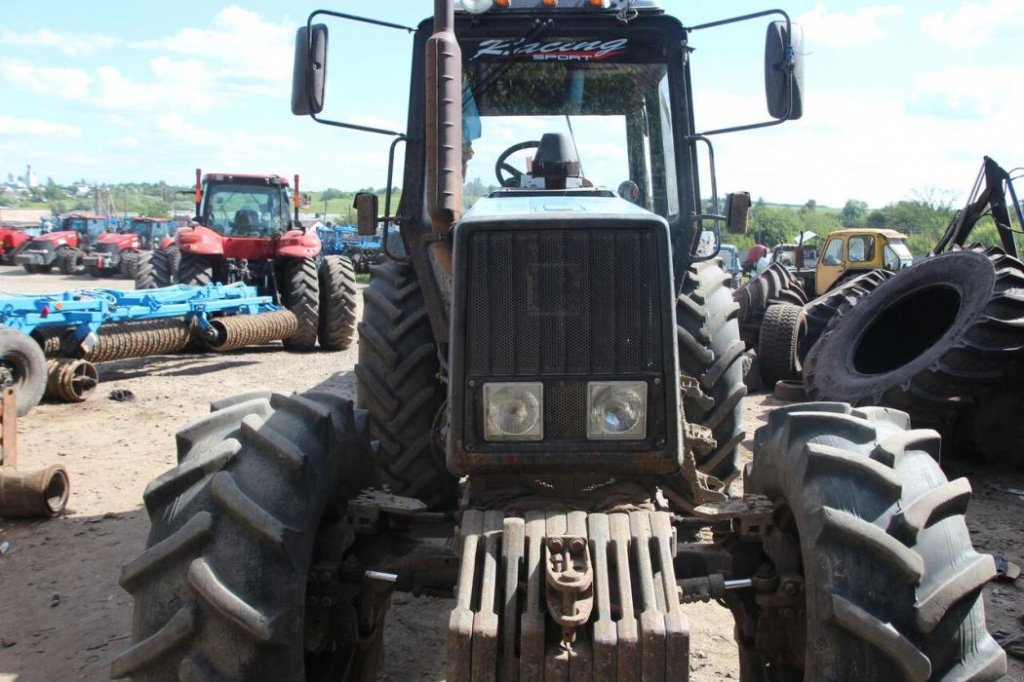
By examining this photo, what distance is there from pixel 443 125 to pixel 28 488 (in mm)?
4264

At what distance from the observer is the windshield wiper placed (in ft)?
14.4

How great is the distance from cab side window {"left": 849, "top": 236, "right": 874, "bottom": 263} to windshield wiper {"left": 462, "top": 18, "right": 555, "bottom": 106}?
14234mm

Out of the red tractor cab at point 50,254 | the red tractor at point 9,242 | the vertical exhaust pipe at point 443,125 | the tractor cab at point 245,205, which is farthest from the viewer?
the red tractor at point 9,242

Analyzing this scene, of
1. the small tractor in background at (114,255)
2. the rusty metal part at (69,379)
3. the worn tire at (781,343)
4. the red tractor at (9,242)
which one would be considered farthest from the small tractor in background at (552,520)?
the red tractor at (9,242)

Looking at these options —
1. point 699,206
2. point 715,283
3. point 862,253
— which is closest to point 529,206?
point 699,206

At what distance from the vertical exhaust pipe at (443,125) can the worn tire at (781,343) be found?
8.52 m

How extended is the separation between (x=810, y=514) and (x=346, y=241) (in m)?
31.7

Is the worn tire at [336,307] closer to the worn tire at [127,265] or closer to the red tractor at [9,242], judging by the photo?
the worn tire at [127,265]

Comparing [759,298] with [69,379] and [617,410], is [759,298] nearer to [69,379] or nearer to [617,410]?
[69,379]

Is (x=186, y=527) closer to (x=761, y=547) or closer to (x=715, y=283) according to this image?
(x=761, y=547)

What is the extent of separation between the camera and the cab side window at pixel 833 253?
1761 centimetres

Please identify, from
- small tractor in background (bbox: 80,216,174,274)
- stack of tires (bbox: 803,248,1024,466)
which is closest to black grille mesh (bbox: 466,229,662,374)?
stack of tires (bbox: 803,248,1024,466)

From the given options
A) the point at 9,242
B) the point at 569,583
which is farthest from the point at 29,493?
the point at 9,242

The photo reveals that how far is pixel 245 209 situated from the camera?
14.8m
